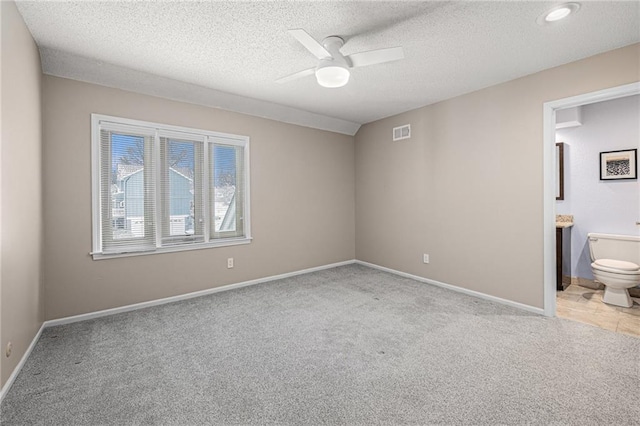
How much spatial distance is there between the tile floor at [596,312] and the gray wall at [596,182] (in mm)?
621

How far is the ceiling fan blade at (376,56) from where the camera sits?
6.82 ft

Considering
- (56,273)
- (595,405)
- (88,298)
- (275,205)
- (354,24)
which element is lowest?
(595,405)

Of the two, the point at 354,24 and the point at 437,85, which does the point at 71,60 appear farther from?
the point at 437,85

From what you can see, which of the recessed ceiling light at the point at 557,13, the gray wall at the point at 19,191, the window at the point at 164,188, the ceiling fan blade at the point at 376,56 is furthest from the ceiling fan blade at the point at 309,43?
the window at the point at 164,188

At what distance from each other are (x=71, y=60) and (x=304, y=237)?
3.43 m

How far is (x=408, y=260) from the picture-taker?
4441 millimetres

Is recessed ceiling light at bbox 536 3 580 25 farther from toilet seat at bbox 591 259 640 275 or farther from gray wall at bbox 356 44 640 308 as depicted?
toilet seat at bbox 591 259 640 275

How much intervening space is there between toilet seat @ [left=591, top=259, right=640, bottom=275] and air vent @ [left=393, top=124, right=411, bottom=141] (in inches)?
109

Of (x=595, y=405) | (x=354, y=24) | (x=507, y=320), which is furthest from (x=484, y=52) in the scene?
(x=595, y=405)

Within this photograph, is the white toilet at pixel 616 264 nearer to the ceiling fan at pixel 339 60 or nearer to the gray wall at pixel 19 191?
the ceiling fan at pixel 339 60

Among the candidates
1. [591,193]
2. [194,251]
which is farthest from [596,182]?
[194,251]

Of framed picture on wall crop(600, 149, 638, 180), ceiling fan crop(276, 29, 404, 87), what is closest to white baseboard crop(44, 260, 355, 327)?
ceiling fan crop(276, 29, 404, 87)

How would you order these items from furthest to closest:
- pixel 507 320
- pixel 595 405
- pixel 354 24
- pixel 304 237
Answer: pixel 304 237, pixel 507 320, pixel 354 24, pixel 595 405

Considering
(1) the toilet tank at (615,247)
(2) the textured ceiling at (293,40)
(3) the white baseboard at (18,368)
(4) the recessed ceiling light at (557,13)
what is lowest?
(3) the white baseboard at (18,368)
